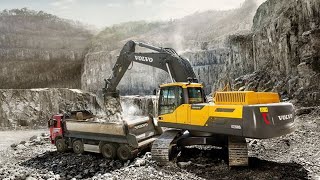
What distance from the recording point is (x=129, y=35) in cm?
9250

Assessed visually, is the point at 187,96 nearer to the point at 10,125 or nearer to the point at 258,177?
the point at 258,177

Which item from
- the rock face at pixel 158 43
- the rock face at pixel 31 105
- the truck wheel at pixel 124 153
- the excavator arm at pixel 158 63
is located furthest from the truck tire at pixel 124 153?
the rock face at pixel 158 43

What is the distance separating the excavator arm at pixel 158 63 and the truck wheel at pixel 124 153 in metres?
3.63

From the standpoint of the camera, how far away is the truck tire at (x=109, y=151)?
35.3 ft

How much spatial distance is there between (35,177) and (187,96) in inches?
219

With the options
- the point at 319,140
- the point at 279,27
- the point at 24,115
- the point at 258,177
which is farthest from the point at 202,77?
the point at 258,177

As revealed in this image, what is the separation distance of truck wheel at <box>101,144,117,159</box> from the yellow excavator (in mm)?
2538

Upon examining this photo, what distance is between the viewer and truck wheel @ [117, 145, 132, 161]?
10.4 m

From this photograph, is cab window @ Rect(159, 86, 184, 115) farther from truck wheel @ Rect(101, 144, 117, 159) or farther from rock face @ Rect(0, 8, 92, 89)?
rock face @ Rect(0, 8, 92, 89)

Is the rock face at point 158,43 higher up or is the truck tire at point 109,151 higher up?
the rock face at point 158,43

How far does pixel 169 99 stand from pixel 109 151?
11.1ft

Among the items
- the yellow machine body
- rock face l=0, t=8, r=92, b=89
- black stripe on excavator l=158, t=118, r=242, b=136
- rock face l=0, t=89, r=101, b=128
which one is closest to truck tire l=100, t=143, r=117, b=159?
the yellow machine body

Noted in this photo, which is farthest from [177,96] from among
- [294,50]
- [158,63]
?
[294,50]

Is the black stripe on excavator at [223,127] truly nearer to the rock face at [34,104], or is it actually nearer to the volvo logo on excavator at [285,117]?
the volvo logo on excavator at [285,117]
